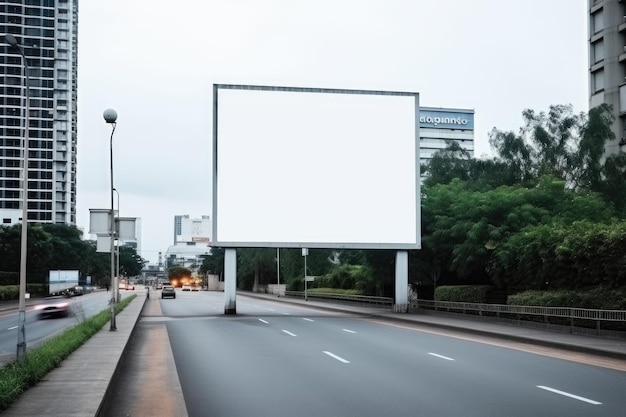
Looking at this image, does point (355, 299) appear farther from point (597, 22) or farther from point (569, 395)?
point (569, 395)

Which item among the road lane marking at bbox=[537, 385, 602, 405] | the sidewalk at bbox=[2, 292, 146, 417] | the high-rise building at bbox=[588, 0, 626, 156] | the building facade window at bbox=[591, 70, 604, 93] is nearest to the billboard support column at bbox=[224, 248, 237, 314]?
the sidewalk at bbox=[2, 292, 146, 417]

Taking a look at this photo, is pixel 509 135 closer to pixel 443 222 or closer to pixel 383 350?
pixel 443 222

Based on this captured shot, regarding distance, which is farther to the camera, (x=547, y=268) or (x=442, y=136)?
(x=442, y=136)

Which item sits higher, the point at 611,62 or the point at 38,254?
the point at 611,62

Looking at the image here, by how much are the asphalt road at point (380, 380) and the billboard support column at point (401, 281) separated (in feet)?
59.9

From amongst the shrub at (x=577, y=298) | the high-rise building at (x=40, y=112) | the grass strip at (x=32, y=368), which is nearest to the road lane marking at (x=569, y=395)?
the grass strip at (x=32, y=368)

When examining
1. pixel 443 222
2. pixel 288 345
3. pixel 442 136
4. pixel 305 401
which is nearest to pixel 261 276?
pixel 442 136

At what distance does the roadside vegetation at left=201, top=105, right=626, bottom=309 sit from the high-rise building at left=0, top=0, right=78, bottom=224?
100751mm

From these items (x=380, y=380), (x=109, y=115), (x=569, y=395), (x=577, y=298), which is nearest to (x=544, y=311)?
(x=577, y=298)

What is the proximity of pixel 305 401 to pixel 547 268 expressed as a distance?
65.9 ft

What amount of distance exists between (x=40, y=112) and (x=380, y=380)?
152 meters

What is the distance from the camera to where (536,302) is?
90.0 feet

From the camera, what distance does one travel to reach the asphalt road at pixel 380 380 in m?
10.4

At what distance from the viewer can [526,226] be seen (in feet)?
113
